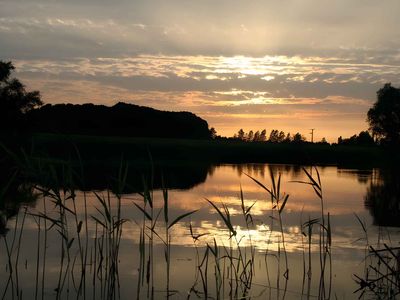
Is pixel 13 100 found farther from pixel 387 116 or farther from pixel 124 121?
pixel 124 121

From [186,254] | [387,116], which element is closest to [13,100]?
[186,254]

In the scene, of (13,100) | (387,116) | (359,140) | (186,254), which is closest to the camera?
(186,254)

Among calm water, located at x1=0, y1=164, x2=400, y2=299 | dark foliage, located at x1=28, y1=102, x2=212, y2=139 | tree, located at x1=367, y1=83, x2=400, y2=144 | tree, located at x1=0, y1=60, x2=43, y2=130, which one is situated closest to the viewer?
calm water, located at x1=0, y1=164, x2=400, y2=299

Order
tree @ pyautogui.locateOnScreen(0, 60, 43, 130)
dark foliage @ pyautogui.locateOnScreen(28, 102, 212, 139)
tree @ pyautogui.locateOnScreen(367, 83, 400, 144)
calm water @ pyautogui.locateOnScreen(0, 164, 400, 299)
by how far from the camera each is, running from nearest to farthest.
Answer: calm water @ pyautogui.locateOnScreen(0, 164, 400, 299) < tree @ pyautogui.locateOnScreen(0, 60, 43, 130) < tree @ pyautogui.locateOnScreen(367, 83, 400, 144) < dark foliage @ pyautogui.locateOnScreen(28, 102, 212, 139)

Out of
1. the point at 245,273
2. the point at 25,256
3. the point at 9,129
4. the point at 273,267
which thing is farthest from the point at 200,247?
the point at 9,129

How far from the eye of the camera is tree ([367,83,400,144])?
67.2 meters

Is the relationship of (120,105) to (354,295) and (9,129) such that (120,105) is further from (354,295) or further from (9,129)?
(354,295)

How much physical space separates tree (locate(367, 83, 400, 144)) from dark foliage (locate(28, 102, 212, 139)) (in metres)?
46.1

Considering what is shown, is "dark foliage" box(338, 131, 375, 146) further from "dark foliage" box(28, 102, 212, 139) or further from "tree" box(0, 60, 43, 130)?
A: "tree" box(0, 60, 43, 130)

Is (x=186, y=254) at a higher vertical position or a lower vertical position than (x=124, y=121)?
lower

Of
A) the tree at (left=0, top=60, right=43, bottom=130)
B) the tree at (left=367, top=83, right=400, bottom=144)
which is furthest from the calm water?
the tree at (left=367, top=83, right=400, bottom=144)

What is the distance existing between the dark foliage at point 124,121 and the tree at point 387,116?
46.1m

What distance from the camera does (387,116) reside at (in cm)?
6800

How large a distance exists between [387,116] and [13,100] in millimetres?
44094
